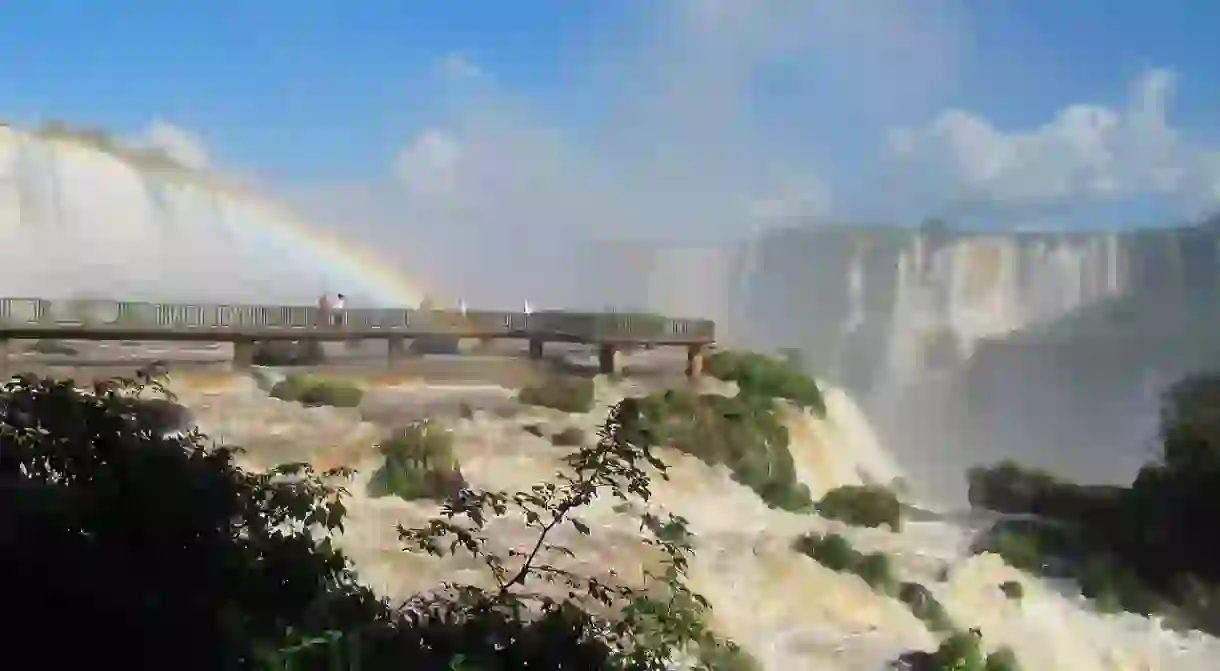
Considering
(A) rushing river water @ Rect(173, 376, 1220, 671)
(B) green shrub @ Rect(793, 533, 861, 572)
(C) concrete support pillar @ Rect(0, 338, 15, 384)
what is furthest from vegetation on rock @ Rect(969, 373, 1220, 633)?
(C) concrete support pillar @ Rect(0, 338, 15, 384)

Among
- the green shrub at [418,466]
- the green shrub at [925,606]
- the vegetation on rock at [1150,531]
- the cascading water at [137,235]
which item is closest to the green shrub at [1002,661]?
the green shrub at [925,606]

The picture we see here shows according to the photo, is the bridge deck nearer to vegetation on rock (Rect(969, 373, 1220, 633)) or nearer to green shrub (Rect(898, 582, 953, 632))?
green shrub (Rect(898, 582, 953, 632))

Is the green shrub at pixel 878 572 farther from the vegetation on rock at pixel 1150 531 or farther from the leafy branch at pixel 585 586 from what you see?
the leafy branch at pixel 585 586

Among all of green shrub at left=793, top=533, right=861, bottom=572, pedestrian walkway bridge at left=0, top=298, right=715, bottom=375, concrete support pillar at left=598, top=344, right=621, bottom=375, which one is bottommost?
green shrub at left=793, top=533, right=861, bottom=572

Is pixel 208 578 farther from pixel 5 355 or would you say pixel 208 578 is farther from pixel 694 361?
pixel 694 361

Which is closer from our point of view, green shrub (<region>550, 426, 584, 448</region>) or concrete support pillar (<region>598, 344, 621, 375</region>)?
green shrub (<region>550, 426, 584, 448</region>)
